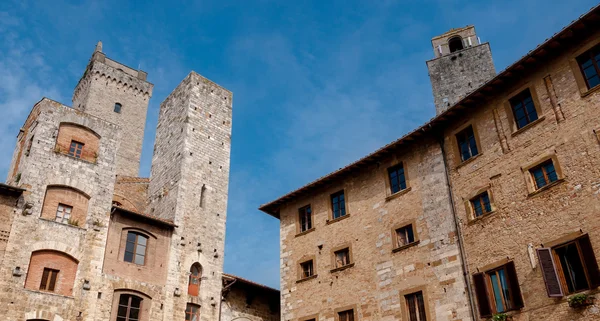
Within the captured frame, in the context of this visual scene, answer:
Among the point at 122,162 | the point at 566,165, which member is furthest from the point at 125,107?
the point at 566,165

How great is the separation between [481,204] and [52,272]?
17.8 metres

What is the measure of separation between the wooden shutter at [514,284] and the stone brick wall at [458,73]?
19.6 m

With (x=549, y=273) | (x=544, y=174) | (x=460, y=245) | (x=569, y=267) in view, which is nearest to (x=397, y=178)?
(x=460, y=245)

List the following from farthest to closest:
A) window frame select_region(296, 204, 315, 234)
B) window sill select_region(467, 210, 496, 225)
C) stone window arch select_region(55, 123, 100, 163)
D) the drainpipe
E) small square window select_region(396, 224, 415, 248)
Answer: stone window arch select_region(55, 123, 100, 163), window frame select_region(296, 204, 315, 234), small square window select_region(396, 224, 415, 248), window sill select_region(467, 210, 496, 225), the drainpipe

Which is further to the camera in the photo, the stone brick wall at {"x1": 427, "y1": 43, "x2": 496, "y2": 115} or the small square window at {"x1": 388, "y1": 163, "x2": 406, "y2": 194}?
the stone brick wall at {"x1": 427, "y1": 43, "x2": 496, "y2": 115}

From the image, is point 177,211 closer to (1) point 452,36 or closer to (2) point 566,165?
(2) point 566,165

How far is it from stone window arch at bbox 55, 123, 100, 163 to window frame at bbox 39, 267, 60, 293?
572 centimetres

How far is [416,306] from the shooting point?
18.8m

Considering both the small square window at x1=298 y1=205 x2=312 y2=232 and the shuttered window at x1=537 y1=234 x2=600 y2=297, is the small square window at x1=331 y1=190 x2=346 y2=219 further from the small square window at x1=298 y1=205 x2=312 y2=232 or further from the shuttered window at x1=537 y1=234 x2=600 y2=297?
the shuttered window at x1=537 y1=234 x2=600 y2=297

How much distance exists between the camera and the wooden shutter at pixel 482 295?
16.5 metres

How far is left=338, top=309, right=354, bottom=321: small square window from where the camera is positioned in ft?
67.8

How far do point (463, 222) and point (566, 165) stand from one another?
4144mm

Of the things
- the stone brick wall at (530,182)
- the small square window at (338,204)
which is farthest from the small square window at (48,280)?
the stone brick wall at (530,182)

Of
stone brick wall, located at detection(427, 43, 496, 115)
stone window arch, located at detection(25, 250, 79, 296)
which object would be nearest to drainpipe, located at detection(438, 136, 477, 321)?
stone brick wall, located at detection(427, 43, 496, 115)
